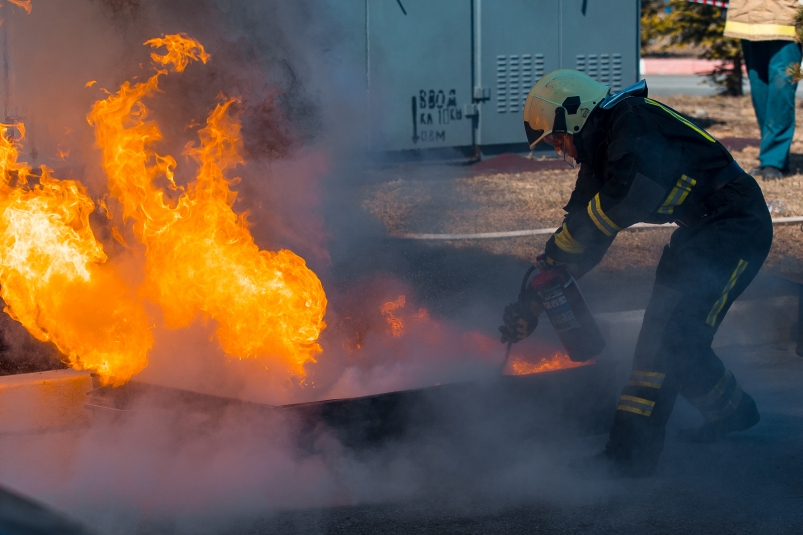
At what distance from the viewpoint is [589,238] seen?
3965 millimetres

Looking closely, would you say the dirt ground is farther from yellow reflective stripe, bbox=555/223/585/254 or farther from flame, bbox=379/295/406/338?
yellow reflective stripe, bbox=555/223/585/254

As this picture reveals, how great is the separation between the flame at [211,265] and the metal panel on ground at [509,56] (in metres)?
6.42

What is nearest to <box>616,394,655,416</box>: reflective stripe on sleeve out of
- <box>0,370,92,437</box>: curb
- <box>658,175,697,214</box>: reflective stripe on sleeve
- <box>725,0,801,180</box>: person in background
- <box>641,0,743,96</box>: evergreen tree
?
<box>658,175,697,214</box>: reflective stripe on sleeve

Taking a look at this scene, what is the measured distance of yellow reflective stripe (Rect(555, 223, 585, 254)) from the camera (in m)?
4.01

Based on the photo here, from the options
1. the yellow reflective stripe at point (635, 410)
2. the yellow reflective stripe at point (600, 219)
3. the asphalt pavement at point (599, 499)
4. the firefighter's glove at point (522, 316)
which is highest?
the yellow reflective stripe at point (600, 219)

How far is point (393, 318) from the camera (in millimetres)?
5117

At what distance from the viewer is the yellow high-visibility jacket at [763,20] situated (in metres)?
8.95

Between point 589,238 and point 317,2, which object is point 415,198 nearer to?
point 317,2

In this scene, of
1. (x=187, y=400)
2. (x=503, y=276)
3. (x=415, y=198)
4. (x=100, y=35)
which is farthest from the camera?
(x=415, y=198)

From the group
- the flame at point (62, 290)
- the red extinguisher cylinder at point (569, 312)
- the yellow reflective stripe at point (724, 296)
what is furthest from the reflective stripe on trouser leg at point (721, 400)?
the flame at point (62, 290)

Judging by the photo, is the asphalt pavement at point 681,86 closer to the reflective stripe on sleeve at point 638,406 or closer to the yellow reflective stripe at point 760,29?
the yellow reflective stripe at point 760,29

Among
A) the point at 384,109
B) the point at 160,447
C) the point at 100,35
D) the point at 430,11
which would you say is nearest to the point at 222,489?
the point at 160,447

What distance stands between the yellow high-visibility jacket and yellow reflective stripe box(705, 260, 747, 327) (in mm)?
6020

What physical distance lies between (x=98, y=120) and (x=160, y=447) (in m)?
1.75
